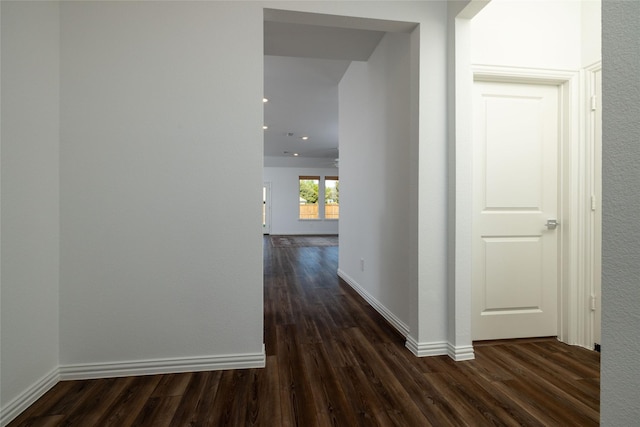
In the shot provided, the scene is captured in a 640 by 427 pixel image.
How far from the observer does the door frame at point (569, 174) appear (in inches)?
95.2

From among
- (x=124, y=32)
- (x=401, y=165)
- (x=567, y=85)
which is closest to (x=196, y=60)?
(x=124, y=32)

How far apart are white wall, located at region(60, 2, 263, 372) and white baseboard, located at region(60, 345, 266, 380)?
24 millimetres

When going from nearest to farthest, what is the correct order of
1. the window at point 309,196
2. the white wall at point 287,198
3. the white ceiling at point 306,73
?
the white ceiling at point 306,73 < the white wall at point 287,198 < the window at point 309,196

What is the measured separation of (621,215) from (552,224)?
5.86ft

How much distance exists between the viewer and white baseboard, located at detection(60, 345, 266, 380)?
1918 mm

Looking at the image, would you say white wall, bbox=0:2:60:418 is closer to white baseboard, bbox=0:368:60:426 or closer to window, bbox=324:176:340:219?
white baseboard, bbox=0:368:60:426

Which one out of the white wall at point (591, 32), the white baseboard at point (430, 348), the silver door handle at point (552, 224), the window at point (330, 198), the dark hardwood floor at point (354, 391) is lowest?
the dark hardwood floor at point (354, 391)

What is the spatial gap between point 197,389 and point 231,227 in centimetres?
93

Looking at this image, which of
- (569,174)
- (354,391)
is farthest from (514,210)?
(354,391)

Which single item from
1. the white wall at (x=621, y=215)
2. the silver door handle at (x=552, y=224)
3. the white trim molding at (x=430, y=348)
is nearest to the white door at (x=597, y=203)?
the silver door handle at (x=552, y=224)

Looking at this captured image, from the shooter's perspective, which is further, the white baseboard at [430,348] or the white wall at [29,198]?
the white baseboard at [430,348]

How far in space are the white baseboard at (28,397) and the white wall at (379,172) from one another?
2.30m

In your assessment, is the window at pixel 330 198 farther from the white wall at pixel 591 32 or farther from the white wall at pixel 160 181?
the white wall at pixel 160 181

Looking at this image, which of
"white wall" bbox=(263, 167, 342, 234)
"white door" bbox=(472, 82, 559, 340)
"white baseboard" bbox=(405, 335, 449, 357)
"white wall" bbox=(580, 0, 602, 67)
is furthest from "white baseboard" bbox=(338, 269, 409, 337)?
"white wall" bbox=(263, 167, 342, 234)
